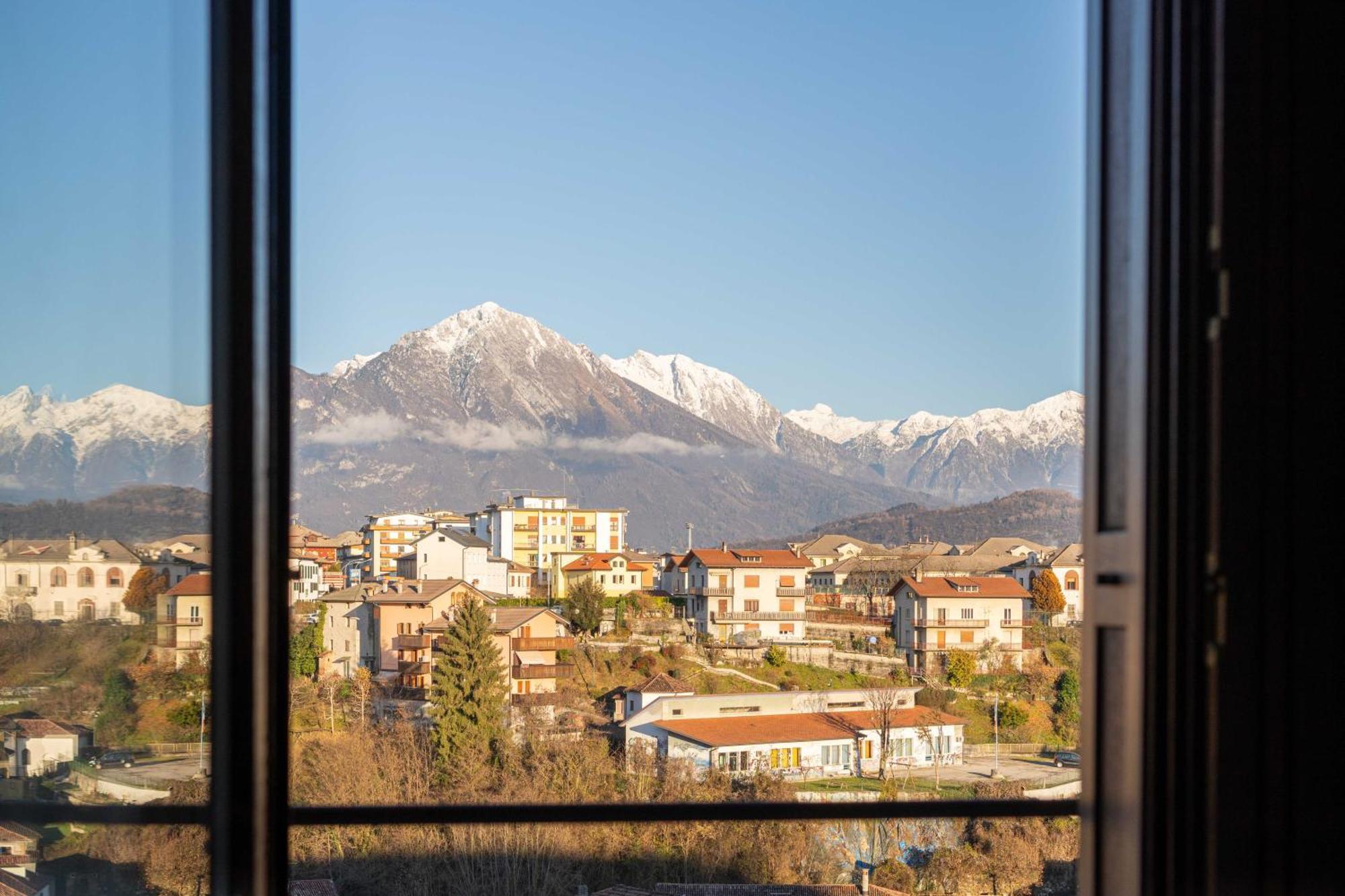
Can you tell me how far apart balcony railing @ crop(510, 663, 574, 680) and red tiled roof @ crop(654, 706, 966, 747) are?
66 centimetres

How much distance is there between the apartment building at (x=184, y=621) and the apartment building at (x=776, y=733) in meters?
4.97

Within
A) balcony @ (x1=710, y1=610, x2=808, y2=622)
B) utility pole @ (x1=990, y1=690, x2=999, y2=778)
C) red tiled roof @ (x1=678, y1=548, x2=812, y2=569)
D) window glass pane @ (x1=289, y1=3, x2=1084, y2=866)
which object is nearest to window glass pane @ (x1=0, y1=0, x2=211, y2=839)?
window glass pane @ (x1=289, y1=3, x2=1084, y2=866)

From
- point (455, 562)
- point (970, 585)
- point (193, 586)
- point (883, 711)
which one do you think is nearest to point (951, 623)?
point (970, 585)

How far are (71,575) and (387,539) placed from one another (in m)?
5.05

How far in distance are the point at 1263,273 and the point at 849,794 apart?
551 cm

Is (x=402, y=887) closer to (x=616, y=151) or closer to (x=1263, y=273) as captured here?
(x=1263, y=273)

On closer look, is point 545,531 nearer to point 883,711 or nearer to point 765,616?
point 765,616

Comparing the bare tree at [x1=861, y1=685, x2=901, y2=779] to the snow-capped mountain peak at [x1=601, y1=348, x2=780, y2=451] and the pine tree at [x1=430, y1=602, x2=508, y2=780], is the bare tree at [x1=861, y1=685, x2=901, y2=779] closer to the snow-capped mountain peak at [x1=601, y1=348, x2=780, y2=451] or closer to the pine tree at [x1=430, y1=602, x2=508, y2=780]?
the snow-capped mountain peak at [x1=601, y1=348, x2=780, y2=451]

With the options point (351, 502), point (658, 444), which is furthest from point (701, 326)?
point (351, 502)

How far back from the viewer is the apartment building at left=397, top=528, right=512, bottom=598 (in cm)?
569

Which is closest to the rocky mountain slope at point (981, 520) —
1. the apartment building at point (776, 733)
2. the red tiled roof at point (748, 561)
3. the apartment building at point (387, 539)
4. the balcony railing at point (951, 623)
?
the red tiled roof at point (748, 561)

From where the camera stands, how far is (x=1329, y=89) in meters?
1.01

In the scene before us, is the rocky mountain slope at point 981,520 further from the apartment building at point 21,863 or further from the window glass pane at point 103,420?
the apartment building at point 21,863

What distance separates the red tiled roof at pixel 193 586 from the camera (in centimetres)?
96
